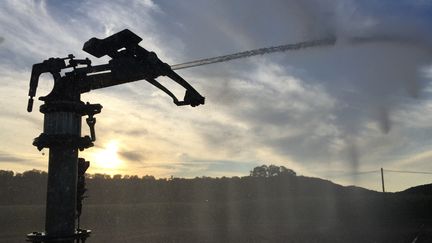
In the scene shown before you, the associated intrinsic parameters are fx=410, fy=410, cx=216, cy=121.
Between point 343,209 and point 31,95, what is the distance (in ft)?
209

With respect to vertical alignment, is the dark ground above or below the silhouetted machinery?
below

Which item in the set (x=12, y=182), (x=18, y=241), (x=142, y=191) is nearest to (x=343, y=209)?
(x=18, y=241)

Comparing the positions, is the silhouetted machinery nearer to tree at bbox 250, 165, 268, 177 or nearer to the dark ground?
the dark ground

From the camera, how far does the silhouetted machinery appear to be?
13.9ft

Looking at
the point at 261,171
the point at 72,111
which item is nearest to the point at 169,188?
the point at 261,171

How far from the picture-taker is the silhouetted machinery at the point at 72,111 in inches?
167

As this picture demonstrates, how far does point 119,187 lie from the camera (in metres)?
156

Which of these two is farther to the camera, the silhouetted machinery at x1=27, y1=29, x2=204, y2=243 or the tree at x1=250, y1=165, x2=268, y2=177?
the tree at x1=250, y1=165, x2=268, y2=177

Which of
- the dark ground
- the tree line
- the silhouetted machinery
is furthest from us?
the tree line

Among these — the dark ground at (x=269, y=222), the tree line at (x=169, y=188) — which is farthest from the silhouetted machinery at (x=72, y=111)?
the tree line at (x=169, y=188)

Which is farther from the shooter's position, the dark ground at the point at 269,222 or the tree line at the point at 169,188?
the tree line at the point at 169,188

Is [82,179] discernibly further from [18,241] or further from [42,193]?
[42,193]

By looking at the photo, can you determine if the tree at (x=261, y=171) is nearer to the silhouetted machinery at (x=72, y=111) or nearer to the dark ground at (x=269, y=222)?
the dark ground at (x=269, y=222)

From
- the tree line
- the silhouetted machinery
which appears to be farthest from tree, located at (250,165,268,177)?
the silhouetted machinery
